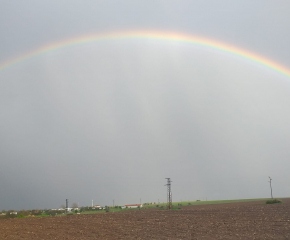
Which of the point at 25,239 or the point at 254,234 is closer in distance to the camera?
the point at 254,234

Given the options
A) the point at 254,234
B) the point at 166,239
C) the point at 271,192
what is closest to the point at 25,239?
the point at 166,239

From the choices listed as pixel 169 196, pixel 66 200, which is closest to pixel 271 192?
pixel 169 196

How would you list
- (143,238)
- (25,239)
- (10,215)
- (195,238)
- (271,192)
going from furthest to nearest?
1. (271,192)
2. (10,215)
3. (25,239)
4. (143,238)
5. (195,238)

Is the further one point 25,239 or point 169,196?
point 169,196

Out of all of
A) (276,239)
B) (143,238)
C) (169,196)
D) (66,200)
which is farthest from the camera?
(66,200)

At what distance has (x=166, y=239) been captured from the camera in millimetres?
26656

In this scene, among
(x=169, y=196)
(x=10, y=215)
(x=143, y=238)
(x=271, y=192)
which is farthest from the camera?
(x=271, y=192)

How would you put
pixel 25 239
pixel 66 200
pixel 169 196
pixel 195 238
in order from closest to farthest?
pixel 195 238
pixel 25 239
pixel 169 196
pixel 66 200

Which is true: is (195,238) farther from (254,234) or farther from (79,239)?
(79,239)

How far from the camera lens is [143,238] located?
28031 mm

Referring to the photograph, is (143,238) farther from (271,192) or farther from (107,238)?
(271,192)

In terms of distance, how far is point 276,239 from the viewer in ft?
77.4

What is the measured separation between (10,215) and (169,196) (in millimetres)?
50882

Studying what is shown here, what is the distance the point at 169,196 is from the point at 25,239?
8522 cm
